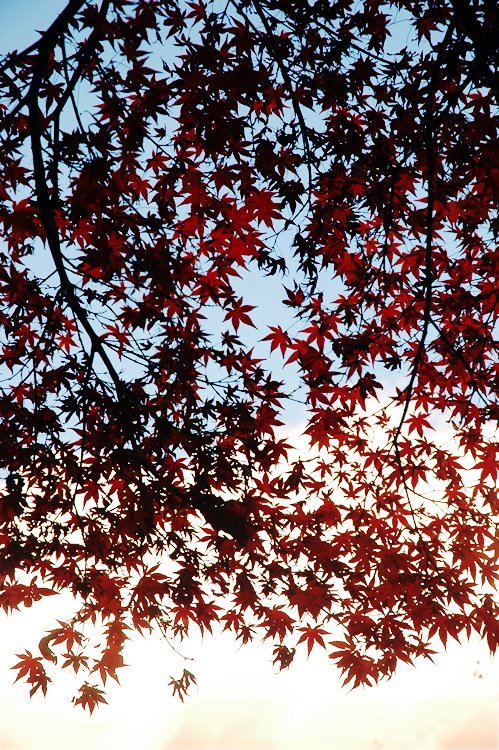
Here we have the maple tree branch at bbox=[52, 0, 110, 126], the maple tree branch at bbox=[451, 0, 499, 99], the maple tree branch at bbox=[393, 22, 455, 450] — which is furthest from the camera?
the maple tree branch at bbox=[52, 0, 110, 126]

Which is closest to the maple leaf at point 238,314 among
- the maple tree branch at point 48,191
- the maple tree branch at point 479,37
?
the maple tree branch at point 48,191

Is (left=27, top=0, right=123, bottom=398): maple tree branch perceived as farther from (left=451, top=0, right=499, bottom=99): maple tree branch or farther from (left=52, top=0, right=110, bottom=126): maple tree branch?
(left=451, top=0, right=499, bottom=99): maple tree branch

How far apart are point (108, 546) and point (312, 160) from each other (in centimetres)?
356

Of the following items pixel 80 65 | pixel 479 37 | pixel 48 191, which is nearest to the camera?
pixel 479 37

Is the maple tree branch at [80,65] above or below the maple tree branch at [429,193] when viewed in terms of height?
above

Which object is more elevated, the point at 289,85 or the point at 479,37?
the point at 289,85

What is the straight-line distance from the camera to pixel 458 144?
15.8 ft

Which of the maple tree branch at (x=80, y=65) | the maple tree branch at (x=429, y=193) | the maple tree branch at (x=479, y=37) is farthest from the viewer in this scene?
the maple tree branch at (x=80, y=65)

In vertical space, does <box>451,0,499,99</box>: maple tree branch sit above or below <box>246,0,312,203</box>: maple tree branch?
below

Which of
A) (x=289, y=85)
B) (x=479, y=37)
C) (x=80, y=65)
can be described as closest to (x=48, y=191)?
(x=80, y=65)

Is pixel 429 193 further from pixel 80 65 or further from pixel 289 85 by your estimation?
pixel 80 65

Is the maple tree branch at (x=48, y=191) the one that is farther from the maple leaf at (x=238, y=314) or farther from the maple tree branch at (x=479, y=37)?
the maple tree branch at (x=479, y=37)

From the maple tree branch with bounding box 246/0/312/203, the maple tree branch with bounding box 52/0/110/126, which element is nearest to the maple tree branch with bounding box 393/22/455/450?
the maple tree branch with bounding box 246/0/312/203

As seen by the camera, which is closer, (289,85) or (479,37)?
(479,37)
